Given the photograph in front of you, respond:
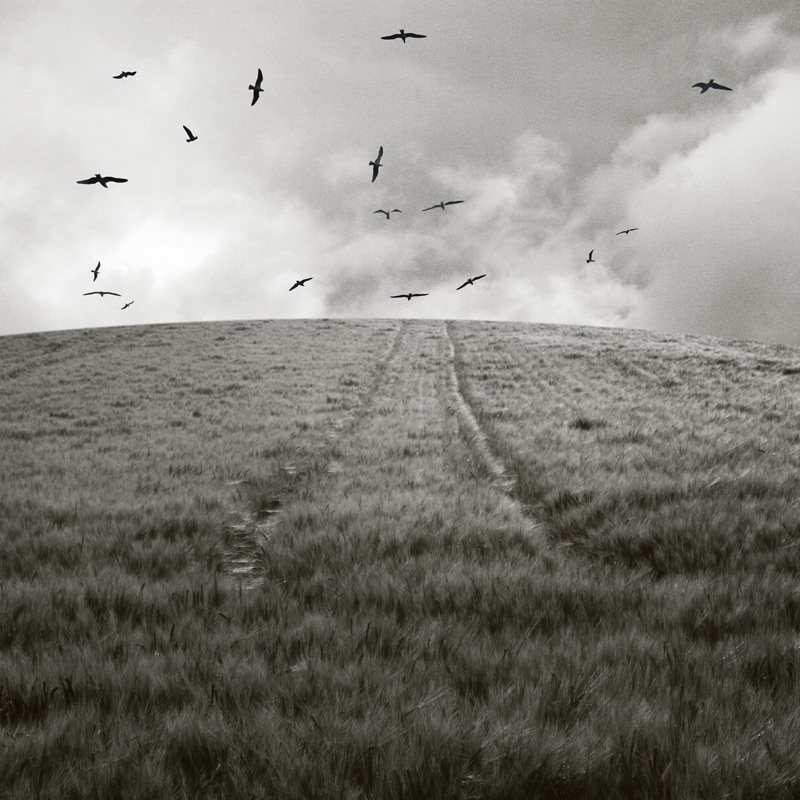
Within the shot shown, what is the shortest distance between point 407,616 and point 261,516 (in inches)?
121

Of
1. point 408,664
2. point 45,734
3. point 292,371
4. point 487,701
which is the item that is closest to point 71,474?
point 45,734

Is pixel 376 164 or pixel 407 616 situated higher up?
pixel 376 164

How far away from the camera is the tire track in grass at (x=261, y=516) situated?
14.1 ft

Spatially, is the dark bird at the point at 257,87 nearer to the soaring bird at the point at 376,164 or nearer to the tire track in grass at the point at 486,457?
the soaring bird at the point at 376,164

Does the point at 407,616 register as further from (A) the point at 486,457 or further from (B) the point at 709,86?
(B) the point at 709,86

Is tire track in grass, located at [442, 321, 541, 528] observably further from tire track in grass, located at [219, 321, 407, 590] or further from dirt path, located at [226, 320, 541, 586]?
tire track in grass, located at [219, 321, 407, 590]

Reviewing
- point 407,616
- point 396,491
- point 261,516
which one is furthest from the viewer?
point 396,491

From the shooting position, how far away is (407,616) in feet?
10.4

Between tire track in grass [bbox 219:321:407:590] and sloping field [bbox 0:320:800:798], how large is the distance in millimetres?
39

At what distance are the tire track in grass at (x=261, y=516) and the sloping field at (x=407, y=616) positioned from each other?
0.13ft

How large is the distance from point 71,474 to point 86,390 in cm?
1213

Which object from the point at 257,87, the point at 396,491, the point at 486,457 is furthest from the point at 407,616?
the point at 257,87

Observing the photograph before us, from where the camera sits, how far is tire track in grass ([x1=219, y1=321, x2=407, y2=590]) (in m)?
4.29

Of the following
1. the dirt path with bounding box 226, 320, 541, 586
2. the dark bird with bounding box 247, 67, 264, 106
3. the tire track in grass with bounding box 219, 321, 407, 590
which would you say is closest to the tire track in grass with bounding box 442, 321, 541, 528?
the dirt path with bounding box 226, 320, 541, 586
